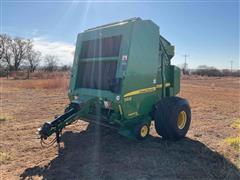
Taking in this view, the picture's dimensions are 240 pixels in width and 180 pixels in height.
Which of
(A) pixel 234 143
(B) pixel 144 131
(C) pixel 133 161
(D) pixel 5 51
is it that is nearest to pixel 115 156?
(C) pixel 133 161

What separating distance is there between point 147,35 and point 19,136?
389 centimetres

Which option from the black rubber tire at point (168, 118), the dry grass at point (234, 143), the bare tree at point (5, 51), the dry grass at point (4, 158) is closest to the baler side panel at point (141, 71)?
the black rubber tire at point (168, 118)

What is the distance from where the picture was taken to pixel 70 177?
3.94 meters

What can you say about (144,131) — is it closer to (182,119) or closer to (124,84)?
(124,84)

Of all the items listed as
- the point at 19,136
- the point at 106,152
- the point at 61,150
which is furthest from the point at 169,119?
the point at 19,136

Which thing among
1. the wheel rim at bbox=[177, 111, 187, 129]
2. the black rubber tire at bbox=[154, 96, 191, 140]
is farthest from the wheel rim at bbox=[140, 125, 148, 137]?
the wheel rim at bbox=[177, 111, 187, 129]

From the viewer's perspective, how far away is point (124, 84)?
15.8 feet

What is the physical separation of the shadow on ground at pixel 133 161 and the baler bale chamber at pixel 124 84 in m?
0.37

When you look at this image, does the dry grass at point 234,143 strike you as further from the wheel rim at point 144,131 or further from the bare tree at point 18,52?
the bare tree at point 18,52

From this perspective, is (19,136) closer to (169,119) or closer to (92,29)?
(92,29)

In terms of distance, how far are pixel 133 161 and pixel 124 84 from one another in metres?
1.45

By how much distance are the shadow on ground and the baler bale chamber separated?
0.37 meters

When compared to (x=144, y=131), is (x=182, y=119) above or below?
above

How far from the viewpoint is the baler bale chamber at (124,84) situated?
491 centimetres
